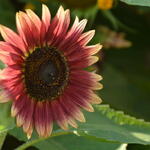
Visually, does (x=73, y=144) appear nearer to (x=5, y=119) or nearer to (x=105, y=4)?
(x=5, y=119)

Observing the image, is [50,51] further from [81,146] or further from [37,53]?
[81,146]

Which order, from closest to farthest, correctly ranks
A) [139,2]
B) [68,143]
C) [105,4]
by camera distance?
1. [139,2]
2. [68,143]
3. [105,4]

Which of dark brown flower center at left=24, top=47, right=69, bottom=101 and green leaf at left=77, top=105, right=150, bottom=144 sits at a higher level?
dark brown flower center at left=24, top=47, right=69, bottom=101

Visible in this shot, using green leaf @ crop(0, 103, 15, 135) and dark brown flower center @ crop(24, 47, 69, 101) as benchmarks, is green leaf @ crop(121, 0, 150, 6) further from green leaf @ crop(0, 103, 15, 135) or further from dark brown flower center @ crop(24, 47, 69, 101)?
green leaf @ crop(0, 103, 15, 135)

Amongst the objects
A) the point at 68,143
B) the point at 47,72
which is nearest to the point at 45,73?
the point at 47,72

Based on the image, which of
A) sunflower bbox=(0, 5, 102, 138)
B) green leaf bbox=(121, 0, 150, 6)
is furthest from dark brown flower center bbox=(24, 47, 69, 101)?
green leaf bbox=(121, 0, 150, 6)

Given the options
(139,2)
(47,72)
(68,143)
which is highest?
(139,2)
